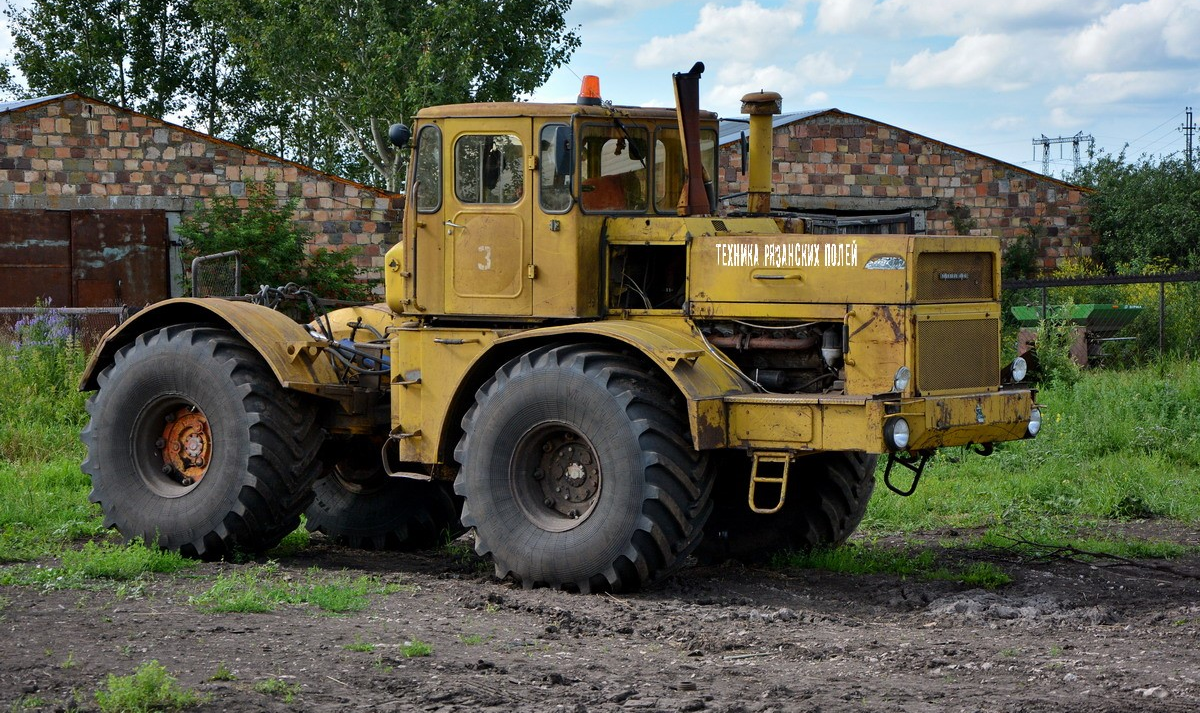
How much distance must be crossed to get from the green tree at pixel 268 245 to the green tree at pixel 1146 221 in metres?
13.0

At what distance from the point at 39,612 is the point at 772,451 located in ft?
12.7

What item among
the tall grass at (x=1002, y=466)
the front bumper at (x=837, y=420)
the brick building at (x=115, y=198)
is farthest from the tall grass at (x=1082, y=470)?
the brick building at (x=115, y=198)

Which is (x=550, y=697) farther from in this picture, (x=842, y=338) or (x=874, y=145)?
(x=874, y=145)

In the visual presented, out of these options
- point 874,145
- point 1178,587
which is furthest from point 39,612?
point 874,145

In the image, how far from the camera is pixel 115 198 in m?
21.1

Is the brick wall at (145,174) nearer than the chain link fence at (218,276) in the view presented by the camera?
No

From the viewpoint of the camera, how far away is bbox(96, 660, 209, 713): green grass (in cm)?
539

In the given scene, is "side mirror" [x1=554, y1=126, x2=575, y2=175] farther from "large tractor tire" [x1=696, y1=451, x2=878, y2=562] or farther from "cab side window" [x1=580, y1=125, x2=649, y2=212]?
"large tractor tire" [x1=696, y1=451, x2=878, y2=562]

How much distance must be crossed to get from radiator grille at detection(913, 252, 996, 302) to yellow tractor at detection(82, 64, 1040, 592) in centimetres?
2

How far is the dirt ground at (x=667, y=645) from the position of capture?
A: 19.1 ft

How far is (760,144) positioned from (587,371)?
228 centimetres

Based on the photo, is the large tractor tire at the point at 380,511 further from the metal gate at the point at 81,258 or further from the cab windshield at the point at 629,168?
the metal gate at the point at 81,258

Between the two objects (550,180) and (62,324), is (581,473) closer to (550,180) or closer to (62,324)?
(550,180)

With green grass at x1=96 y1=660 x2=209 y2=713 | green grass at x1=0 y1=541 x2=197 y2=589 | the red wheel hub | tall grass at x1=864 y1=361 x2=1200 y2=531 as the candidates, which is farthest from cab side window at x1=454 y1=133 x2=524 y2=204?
tall grass at x1=864 y1=361 x2=1200 y2=531
